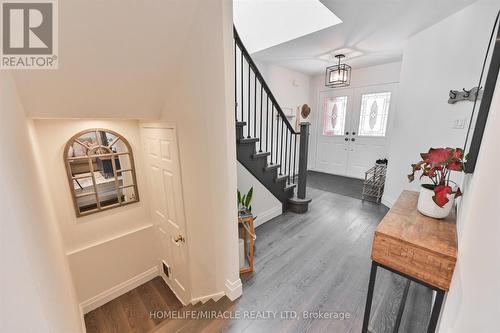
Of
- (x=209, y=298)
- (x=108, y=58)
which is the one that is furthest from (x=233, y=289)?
(x=108, y=58)

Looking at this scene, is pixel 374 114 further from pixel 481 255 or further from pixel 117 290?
pixel 117 290

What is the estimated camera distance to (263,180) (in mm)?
2887

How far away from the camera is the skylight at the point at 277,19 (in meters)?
2.60

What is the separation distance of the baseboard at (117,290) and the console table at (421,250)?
2807 millimetres

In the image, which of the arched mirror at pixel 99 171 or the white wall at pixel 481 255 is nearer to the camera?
the white wall at pixel 481 255

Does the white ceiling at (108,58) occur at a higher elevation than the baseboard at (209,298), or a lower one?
higher

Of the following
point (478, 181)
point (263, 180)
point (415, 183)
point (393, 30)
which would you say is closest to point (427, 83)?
point (393, 30)

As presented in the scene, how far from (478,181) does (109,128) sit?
305 cm

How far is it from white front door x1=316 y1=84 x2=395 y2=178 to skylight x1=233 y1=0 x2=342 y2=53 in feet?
8.54

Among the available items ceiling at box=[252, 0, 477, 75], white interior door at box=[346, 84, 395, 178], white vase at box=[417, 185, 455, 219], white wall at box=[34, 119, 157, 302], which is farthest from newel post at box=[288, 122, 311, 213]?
white interior door at box=[346, 84, 395, 178]

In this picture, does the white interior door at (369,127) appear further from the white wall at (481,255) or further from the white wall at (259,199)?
the white wall at (481,255)

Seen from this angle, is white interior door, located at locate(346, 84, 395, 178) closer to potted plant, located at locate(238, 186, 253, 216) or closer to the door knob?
potted plant, located at locate(238, 186, 253, 216)

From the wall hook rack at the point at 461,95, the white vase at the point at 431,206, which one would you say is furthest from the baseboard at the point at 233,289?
the wall hook rack at the point at 461,95

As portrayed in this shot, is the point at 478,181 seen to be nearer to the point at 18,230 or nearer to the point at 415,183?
the point at 18,230
